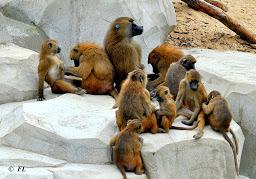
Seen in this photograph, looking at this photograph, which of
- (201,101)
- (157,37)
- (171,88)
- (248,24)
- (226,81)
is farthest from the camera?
(248,24)

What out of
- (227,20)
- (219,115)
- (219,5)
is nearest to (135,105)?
(219,115)

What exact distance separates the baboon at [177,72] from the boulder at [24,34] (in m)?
2.87

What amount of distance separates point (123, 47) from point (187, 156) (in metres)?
2.34

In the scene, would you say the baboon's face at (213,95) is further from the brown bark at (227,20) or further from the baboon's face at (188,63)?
the brown bark at (227,20)

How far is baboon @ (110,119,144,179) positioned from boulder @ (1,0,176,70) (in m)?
4.25

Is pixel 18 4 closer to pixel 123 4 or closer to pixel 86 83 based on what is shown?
pixel 123 4

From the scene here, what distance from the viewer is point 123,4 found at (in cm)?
1314

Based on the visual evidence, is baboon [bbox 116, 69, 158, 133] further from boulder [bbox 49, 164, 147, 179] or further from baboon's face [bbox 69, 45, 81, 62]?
baboon's face [bbox 69, 45, 81, 62]

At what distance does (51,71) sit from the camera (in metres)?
10.7

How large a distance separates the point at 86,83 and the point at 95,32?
2364 millimetres

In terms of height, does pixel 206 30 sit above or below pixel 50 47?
below

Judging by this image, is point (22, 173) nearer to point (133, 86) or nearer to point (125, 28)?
point (133, 86)

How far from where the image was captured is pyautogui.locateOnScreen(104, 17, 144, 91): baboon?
11.0 m

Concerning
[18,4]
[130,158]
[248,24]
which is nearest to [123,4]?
[18,4]
